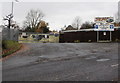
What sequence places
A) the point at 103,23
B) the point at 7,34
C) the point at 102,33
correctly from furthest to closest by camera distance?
the point at 102,33
the point at 103,23
the point at 7,34

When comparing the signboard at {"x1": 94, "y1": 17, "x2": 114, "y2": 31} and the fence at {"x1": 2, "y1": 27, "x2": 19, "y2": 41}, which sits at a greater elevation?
the signboard at {"x1": 94, "y1": 17, "x2": 114, "y2": 31}

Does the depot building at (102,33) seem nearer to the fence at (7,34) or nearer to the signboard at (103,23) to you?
the signboard at (103,23)

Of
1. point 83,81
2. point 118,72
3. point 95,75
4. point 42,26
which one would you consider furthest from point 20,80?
point 42,26

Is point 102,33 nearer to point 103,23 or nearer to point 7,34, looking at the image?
point 103,23

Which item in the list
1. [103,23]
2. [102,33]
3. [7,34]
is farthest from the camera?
[102,33]

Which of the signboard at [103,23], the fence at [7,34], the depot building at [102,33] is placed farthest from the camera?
the signboard at [103,23]

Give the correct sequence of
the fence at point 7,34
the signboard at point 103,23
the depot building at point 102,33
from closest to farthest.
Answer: the fence at point 7,34
the depot building at point 102,33
the signboard at point 103,23

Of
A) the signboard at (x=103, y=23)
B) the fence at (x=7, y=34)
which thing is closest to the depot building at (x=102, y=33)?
the signboard at (x=103, y=23)

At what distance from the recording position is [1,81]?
7.20 metres

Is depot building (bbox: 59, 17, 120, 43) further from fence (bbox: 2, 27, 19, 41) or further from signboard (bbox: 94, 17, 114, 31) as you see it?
fence (bbox: 2, 27, 19, 41)

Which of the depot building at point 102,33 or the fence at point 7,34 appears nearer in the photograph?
the fence at point 7,34

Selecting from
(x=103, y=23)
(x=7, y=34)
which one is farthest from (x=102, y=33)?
(x=7, y=34)

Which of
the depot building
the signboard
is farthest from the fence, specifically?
the signboard

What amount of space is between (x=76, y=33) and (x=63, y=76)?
2713 centimetres
